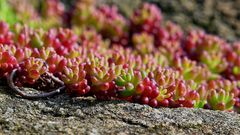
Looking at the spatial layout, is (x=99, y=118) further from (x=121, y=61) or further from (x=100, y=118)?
(x=121, y=61)

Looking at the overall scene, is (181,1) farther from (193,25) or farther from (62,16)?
(62,16)

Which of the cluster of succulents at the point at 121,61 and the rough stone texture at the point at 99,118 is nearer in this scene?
the rough stone texture at the point at 99,118

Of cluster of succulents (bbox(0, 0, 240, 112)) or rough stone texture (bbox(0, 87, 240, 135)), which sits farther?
cluster of succulents (bbox(0, 0, 240, 112))

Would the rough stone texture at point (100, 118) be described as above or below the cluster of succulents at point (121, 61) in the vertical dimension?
below

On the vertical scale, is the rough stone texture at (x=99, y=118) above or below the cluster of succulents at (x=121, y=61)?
below

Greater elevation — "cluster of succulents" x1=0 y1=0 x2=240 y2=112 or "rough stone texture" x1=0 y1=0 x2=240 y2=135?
"cluster of succulents" x1=0 y1=0 x2=240 y2=112

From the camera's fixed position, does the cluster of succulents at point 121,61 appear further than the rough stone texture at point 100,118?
Yes
